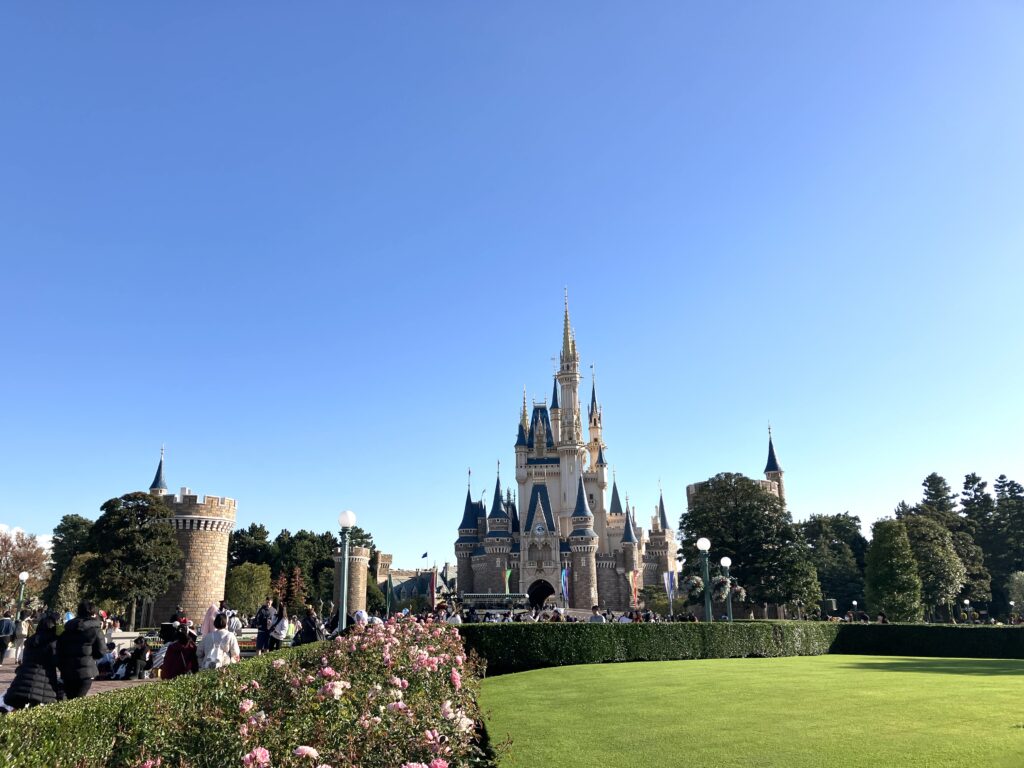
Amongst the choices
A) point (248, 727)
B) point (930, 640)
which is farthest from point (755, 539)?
point (248, 727)

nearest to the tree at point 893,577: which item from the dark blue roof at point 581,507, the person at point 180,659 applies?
the dark blue roof at point 581,507

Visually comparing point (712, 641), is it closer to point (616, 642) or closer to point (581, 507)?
point (616, 642)

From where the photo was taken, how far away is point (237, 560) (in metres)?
70.8

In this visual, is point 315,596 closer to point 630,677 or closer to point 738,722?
point 630,677

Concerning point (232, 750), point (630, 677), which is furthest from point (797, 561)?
point (232, 750)

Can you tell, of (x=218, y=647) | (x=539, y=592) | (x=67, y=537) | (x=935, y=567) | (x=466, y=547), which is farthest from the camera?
(x=466, y=547)

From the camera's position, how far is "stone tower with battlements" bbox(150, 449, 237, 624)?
4303 centimetres

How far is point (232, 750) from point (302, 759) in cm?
64

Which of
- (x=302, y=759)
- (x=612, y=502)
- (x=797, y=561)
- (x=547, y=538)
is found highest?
(x=612, y=502)

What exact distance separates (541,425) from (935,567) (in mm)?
46125

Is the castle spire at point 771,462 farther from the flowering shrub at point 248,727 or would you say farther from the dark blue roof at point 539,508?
the flowering shrub at point 248,727

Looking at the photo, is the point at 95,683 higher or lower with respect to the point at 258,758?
lower

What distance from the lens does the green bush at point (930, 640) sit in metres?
23.3

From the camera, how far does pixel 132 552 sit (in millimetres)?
40719
